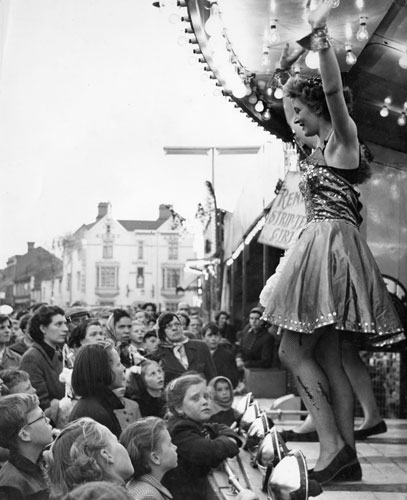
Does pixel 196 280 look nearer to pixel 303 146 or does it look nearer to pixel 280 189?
pixel 280 189

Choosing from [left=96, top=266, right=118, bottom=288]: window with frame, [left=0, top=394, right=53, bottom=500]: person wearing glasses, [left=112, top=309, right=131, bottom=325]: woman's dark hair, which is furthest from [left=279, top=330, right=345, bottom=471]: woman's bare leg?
[left=112, top=309, right=131, bottom=325]: woman's dark hair

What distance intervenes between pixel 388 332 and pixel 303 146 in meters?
0.85

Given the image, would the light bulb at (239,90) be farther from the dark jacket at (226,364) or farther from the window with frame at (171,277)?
the dark jacket at (226,364)

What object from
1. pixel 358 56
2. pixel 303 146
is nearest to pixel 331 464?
pixel 303 146

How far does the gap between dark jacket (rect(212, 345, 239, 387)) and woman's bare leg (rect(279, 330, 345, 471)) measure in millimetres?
3489

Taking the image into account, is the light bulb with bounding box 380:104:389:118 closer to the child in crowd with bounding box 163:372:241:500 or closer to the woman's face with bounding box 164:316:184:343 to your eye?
the woman's face with bounding box 164:316:184:343

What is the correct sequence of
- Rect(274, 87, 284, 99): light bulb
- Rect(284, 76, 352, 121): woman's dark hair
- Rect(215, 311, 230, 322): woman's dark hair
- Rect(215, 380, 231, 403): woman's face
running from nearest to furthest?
1. Rect(284, 76, 352, 121): woman's dark hair
2. Rect(274, 87, 284, 99): light bulb
3. Rect(215, 380, 231, 403): woman's face
4. Rect(215, 311, 230, 322): woman's dark hair

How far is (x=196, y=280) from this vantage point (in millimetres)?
5582

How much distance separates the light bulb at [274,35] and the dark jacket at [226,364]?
3.05 metres

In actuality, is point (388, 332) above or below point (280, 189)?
below

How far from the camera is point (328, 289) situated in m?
3.30

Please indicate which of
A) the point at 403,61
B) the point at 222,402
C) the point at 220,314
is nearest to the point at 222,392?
the point at 222,402

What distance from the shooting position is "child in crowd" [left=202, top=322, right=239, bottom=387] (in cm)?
698

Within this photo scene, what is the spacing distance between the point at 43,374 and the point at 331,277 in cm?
172
